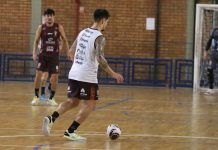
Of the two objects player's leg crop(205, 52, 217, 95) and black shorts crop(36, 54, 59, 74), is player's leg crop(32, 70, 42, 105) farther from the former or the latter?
player's leg crop(205, 52, 217, 95)

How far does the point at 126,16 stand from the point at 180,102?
8201 mm

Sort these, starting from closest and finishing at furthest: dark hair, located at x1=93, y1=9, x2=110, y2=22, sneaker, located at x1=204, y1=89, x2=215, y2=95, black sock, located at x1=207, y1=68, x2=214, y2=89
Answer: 1. dark hair, located at x1=93, y1=9, x2=110, y2=22
2. black sock, located at x1=207, y1=68, x2=214, y2=89
3. sneaker, located at x1=204, y1=89, x2=215, y2=95

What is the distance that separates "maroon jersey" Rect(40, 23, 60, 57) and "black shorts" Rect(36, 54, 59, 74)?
90mm

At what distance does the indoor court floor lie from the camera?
375 inches

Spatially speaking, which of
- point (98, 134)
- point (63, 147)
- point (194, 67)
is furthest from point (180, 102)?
point (63, 147)

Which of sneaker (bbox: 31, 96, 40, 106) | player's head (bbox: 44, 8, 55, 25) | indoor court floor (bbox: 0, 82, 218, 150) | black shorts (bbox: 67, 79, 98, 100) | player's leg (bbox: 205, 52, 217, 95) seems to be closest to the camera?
indoor court floor (bbox: 0, 82, 218, 150)

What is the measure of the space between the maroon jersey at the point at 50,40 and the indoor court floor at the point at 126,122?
1282 millimetres

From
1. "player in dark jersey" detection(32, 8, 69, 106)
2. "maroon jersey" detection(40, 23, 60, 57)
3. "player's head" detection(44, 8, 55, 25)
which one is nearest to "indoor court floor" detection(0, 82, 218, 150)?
"player in dark jersey" detection(32, 8, 69, 106)

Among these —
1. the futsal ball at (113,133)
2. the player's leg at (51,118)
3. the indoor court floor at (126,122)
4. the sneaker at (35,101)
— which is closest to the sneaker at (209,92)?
the indoor court floor at (126,122)

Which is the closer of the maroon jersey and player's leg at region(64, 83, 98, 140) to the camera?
player's leg at region(64, 83, 98, 140)

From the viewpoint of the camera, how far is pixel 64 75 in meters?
24.2

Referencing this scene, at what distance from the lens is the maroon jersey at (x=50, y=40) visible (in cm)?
1512

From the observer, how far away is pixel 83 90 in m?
9.82

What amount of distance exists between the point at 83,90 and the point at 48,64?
18.0 ft
